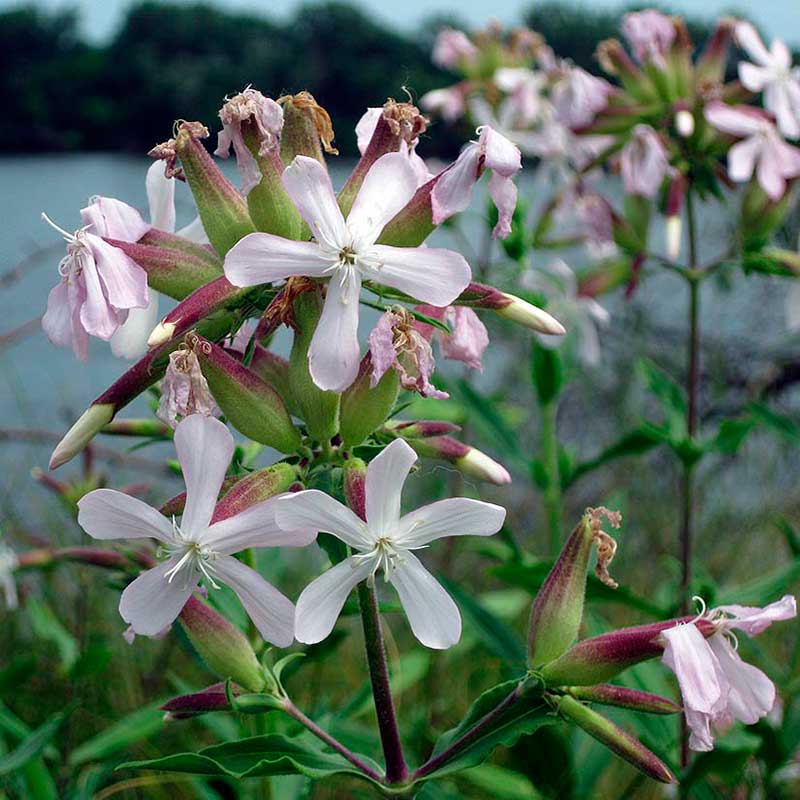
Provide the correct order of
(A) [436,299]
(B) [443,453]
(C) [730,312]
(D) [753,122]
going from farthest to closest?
(C) [730,312] < (D) [753,122] < (B) [443,453] < (A) [436,299]

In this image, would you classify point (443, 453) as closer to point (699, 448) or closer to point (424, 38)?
point (699, 448)

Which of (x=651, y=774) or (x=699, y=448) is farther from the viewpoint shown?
(x=699, y=448)

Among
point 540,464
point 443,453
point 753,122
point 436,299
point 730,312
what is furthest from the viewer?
point 730,312

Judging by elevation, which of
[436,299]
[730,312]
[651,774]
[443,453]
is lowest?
[730,312]

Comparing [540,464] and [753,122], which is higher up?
[753,122]

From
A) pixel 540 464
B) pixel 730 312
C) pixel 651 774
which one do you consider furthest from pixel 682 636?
pixel 730 312

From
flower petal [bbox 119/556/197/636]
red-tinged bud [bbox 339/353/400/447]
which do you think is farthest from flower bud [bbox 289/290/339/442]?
flower petal [bbox 119/556/197/636]
